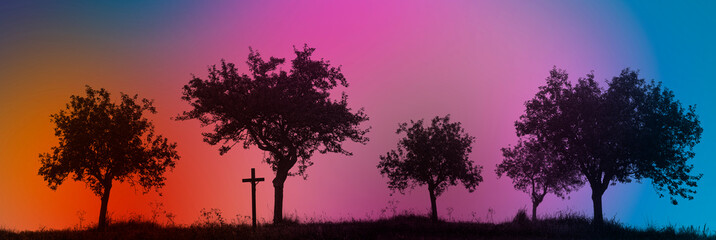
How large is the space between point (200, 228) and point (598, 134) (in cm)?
2544

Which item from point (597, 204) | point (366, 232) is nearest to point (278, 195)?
point (366, 232)

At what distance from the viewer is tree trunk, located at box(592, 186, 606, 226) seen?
125 ft

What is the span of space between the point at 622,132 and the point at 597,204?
507 cm

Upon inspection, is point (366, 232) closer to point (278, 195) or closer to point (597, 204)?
point (278, 195)

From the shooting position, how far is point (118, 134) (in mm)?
36562

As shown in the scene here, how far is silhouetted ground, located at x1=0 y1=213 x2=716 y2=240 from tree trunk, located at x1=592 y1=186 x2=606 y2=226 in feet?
1.82

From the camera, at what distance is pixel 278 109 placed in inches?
1436

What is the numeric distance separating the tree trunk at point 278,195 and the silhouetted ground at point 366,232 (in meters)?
2.56

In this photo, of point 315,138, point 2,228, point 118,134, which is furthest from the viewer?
point 315,138

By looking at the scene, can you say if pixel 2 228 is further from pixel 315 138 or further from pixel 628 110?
pixel 628 110

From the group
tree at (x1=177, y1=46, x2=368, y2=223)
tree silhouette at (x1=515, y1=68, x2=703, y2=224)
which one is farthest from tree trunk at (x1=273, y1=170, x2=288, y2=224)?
tree silhouette at (x1=515, y1=68, x2=703, y2=224)

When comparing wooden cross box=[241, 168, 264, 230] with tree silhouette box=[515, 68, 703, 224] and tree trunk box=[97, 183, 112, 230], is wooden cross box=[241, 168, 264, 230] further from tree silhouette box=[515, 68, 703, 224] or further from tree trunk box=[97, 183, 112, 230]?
tree silhouette box=[515, 68, 703, 224]

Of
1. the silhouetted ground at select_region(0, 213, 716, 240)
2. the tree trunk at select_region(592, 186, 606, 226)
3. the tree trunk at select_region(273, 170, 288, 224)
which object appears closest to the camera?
the silhouetted ground at select_region(0, 213, 716, 240)

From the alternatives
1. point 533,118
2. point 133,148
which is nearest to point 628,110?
point 533,118
